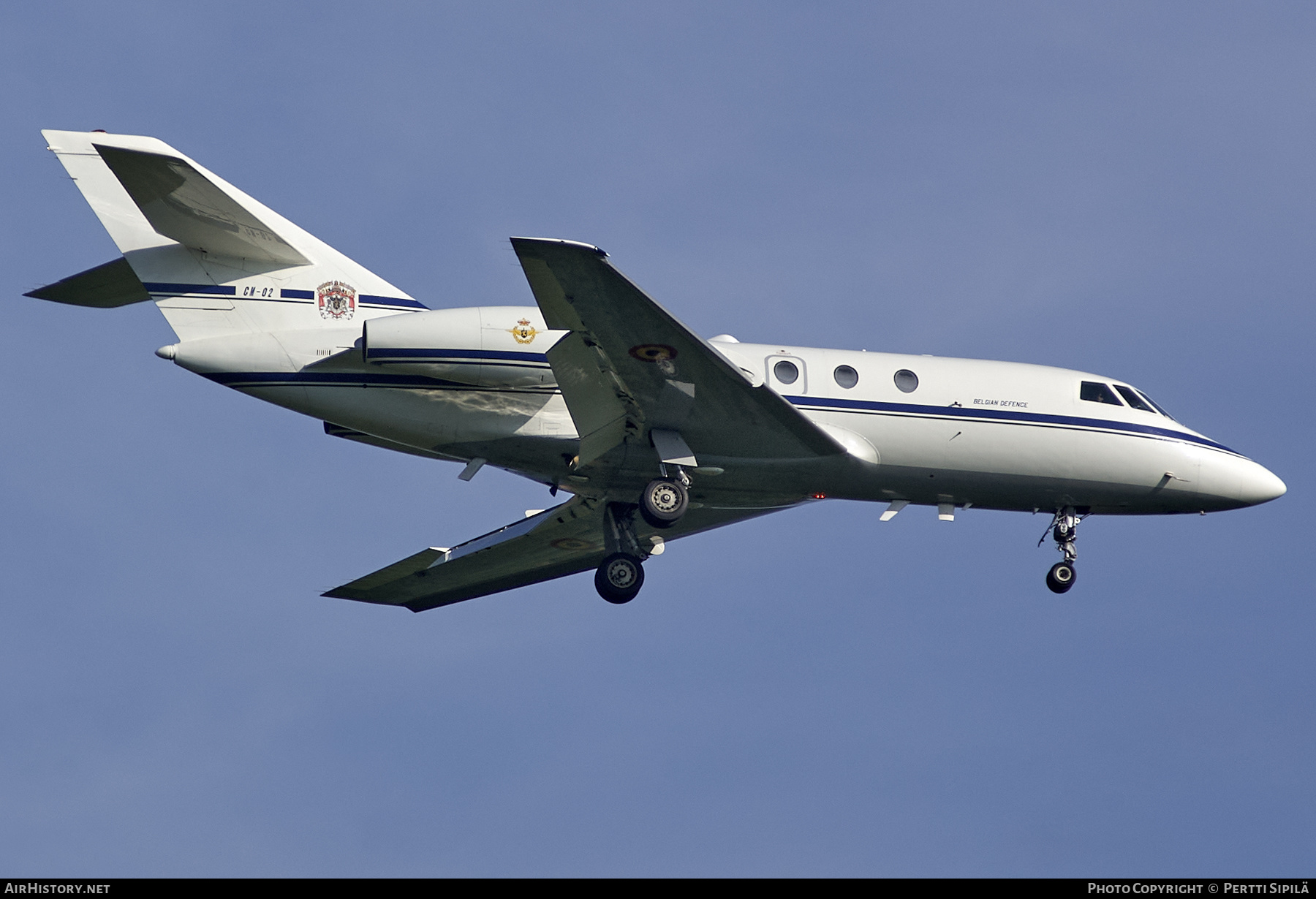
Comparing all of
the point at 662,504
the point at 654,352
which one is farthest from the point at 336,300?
the point at 662,504

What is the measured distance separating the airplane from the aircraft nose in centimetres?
4

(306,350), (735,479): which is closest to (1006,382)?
(735,479)

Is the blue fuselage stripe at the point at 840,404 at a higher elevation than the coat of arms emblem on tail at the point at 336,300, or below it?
below

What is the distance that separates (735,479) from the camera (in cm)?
2345

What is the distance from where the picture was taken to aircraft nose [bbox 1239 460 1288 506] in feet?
83.0

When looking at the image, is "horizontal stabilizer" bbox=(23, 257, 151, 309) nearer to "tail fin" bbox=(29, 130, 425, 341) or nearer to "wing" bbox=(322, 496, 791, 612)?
"tail fin" bbox=(29, 130, 425, 341)

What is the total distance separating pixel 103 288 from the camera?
22.6 meters

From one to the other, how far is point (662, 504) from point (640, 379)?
2045 mm

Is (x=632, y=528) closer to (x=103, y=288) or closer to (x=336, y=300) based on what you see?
(x=336, y=300)

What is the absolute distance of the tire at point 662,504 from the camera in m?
22.6

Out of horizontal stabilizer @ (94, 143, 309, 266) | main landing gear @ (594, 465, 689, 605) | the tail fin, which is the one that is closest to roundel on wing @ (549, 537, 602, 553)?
main landing gear @ (594, 465, 689, 605)

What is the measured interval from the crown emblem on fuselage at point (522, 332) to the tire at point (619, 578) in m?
4.33

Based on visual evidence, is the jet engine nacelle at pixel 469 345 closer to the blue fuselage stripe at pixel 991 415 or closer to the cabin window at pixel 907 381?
the blue fuselage stripe at pixel 991 415

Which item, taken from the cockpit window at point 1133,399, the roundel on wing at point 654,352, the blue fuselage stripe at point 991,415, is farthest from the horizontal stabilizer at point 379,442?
the cockpit window at point 1133,399
